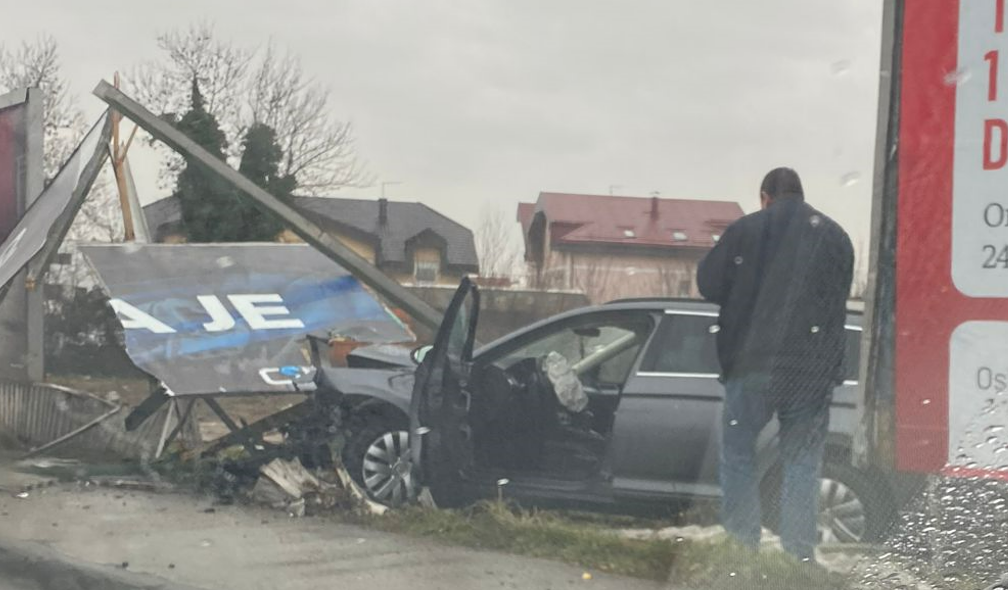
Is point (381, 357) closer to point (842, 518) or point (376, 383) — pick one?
point (376, 383)

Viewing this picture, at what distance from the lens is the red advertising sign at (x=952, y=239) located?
5.37 meters

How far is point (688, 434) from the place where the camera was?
21.9 ft

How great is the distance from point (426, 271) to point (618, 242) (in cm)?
206

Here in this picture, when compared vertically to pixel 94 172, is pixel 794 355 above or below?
below

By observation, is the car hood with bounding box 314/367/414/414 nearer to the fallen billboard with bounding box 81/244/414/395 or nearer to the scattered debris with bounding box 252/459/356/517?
the scattered debris with bounding box 252/459/356/517

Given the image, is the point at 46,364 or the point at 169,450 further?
the point at 46,364

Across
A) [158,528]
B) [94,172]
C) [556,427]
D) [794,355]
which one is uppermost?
[94,172]

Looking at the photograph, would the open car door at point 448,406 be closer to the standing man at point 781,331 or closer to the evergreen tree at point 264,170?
the standing man at point 781,331

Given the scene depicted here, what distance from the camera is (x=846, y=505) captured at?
19.8ft

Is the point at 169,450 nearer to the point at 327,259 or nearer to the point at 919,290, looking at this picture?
the point at 327,259

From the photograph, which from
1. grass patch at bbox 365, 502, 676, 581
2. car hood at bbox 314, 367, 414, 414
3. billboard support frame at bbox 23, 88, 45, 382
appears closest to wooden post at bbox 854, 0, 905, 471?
grass patch at bbox 365, 502, 676, 581

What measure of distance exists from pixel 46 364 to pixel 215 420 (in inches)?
91.5

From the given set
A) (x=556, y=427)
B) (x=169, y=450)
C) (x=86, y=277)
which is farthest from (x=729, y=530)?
(x=86, y=277)

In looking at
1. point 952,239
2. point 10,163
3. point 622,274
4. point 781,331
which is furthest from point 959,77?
point 10,163
